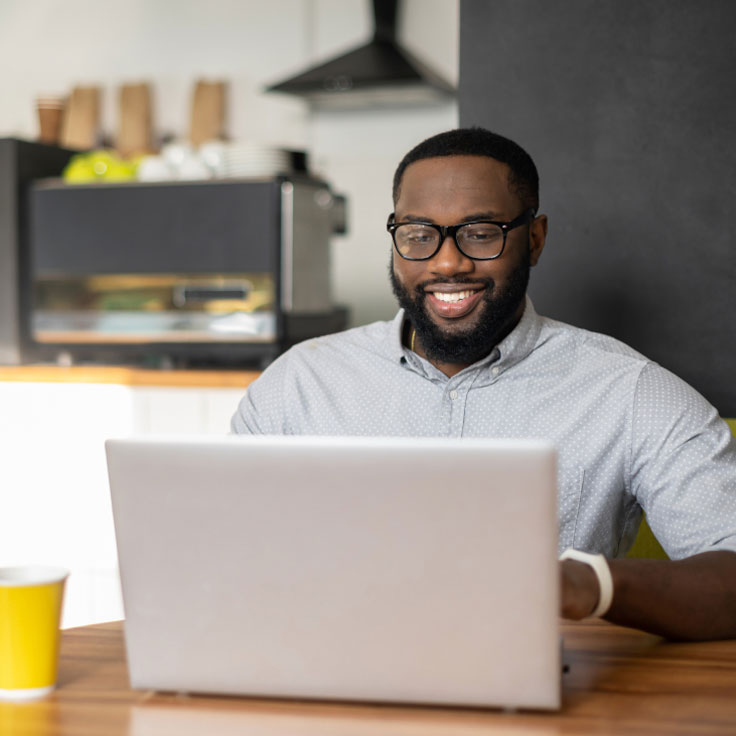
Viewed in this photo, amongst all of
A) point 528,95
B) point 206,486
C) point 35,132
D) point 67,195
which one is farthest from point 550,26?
point 35,132

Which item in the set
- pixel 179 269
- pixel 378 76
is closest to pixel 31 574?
pixel 179 269

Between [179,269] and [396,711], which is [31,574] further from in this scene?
[179,269]

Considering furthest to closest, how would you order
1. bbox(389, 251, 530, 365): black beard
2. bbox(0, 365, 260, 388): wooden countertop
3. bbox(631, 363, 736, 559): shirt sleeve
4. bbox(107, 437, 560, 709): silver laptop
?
bbox(0, 365, 260, 388): wooden countertop < bbox(389, 251, 530, 365): black beard < bbox(631, 363, 736, 559): shirt sleeve < bbox(107, 437, 560, 709): silver laptop

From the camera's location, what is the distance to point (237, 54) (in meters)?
3.95

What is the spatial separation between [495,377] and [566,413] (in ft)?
0.38

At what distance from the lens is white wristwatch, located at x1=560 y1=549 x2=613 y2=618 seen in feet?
3.10

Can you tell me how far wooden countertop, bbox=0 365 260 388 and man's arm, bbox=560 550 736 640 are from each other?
158cm

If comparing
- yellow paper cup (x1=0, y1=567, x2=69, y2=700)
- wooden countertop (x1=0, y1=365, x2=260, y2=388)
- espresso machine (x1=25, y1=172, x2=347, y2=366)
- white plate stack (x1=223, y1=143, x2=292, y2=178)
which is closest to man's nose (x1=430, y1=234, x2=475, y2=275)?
yellow paper cup (x1=0, y1=567, x2=69, y2=700)

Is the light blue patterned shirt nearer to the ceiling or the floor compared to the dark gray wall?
nearer to the floor

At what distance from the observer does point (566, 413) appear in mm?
1447

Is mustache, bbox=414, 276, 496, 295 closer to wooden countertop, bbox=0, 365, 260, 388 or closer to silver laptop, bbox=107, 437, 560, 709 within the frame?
silver laptop, bbox=107, 437, 560, 709

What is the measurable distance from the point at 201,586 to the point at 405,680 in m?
0.17

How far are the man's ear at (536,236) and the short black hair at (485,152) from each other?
35 millimetres

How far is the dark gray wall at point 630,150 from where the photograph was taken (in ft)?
5.67
